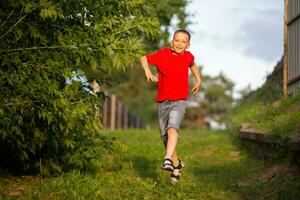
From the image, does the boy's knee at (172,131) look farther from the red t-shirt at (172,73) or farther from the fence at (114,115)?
the fence at (114,115)

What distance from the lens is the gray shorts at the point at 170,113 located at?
819cm

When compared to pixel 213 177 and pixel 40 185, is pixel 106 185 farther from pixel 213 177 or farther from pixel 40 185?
pixel 213 177

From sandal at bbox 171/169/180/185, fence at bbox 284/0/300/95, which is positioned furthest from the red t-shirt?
fence at bbox 284/0/300/95

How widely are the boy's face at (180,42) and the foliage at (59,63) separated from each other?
425 mm

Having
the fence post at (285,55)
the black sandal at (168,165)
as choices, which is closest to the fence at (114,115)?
the fence post at (285,55)

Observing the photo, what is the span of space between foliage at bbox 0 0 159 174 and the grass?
0.47 m

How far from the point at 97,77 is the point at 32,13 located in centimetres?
153

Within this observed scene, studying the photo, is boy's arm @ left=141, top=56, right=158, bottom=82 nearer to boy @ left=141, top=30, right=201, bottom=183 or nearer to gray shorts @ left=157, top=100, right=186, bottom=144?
boy @ left=141, top=30, right=201, bottom=183

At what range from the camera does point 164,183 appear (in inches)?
348

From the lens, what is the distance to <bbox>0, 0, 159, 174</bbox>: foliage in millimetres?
7984

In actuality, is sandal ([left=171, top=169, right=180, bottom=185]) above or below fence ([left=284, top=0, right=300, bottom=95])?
below

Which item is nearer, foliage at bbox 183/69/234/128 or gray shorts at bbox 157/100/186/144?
gray shorts at bbox 157/100/186/144

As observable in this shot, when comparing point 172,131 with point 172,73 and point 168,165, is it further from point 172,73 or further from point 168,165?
point 172,73

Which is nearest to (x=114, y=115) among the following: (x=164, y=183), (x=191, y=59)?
(x=164, y=183)
